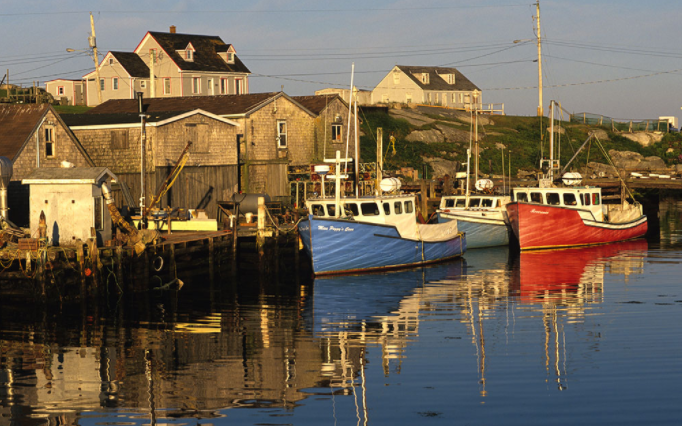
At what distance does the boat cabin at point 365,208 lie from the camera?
34469 mm

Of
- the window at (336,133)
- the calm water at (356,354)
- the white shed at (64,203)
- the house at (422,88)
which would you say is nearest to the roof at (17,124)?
the white shed at (64,203)

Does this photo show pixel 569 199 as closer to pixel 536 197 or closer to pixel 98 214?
pixel 536 197

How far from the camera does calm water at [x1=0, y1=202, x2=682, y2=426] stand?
53.1ft

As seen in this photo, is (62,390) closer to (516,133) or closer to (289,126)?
(289,126)

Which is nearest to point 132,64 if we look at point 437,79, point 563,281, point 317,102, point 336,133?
point 317,102

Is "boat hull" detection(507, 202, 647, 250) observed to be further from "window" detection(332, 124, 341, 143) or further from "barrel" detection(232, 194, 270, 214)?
"window" detection(332, 124, 341, 143)

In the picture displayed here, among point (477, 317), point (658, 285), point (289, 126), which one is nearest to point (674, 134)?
point (289, 126)

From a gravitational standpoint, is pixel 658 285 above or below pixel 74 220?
below

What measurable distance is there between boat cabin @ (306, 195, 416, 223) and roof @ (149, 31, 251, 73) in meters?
48.1

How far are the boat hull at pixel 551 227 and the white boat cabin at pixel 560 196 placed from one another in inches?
27.7

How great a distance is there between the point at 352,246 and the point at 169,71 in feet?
165

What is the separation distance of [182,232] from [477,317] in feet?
50.4

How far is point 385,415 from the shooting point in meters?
15.9

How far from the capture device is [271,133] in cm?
4775
